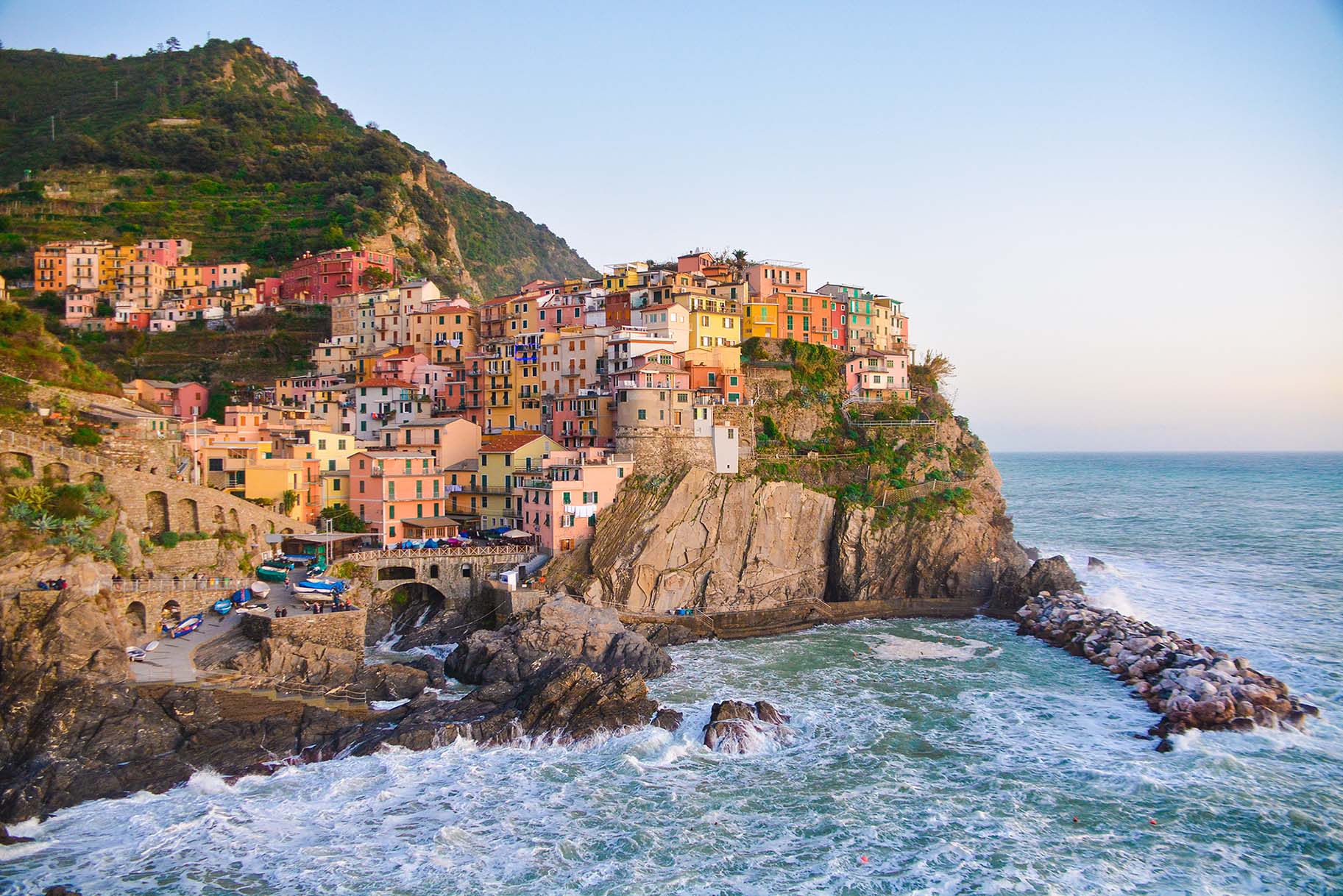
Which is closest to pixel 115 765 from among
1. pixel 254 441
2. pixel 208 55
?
pixel 254 441

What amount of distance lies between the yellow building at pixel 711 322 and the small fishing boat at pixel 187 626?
3035 cm

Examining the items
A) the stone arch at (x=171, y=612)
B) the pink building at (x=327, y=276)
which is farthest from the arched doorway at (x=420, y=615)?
the pink building at (x=327, y=276)

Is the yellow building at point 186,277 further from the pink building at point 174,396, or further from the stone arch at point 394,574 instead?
the stone arch at point 394,574

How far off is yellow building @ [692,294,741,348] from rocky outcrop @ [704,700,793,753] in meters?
28.5

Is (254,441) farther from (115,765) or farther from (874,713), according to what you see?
(874,713)

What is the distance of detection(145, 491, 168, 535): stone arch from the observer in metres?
36.0

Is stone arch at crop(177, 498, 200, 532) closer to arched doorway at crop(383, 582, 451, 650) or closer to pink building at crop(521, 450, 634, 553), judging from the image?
arched doorway at crop(383, 582, 451, 650)

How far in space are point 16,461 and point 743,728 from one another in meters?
28.0

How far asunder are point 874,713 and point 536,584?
53.9 feet

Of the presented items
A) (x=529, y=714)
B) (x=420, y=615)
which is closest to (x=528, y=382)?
(x=420, y=615)

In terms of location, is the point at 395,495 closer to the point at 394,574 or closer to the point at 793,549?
the point at 394,574

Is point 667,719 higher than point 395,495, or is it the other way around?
point 395,495

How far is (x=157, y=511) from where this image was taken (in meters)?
36.3

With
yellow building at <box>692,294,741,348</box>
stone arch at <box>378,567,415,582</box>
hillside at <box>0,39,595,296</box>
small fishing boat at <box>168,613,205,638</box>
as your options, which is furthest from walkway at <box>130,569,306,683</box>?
hillside at <box>0,39,595,296</box>
